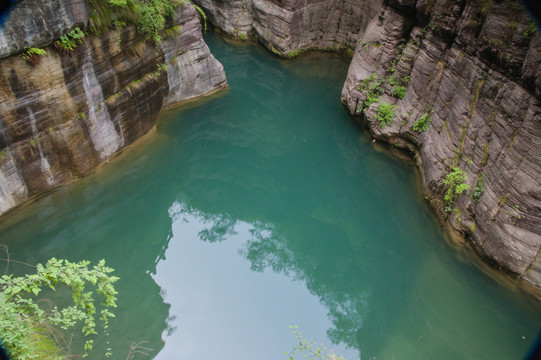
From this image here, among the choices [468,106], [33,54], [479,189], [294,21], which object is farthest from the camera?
[294,21]

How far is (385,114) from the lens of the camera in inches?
392

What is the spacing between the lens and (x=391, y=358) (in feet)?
21.0

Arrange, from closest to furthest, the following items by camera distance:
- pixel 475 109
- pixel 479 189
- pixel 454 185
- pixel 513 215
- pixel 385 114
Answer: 1. pixel 513 215
2. pixel 479 189
3. pixel 475 109
4. pixel 454 185
5. pixel 385 114

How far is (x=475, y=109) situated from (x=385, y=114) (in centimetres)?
253

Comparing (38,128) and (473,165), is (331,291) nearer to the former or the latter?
(473,165)

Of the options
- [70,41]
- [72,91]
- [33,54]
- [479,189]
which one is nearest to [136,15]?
[70,41]

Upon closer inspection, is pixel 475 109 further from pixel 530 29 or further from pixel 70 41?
pixel 70 41

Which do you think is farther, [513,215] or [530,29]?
[513,215]

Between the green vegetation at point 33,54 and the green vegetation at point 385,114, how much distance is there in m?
7.78

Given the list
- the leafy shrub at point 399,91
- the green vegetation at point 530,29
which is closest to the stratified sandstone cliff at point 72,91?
the leafy shrub at point 399,91

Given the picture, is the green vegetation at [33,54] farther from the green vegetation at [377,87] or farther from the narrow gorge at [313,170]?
the green vegetation at [377,87]

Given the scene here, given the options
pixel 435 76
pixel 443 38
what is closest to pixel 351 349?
pixel 435 76

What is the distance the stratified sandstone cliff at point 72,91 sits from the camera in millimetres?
6414

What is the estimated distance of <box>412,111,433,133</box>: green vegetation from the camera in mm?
9164
